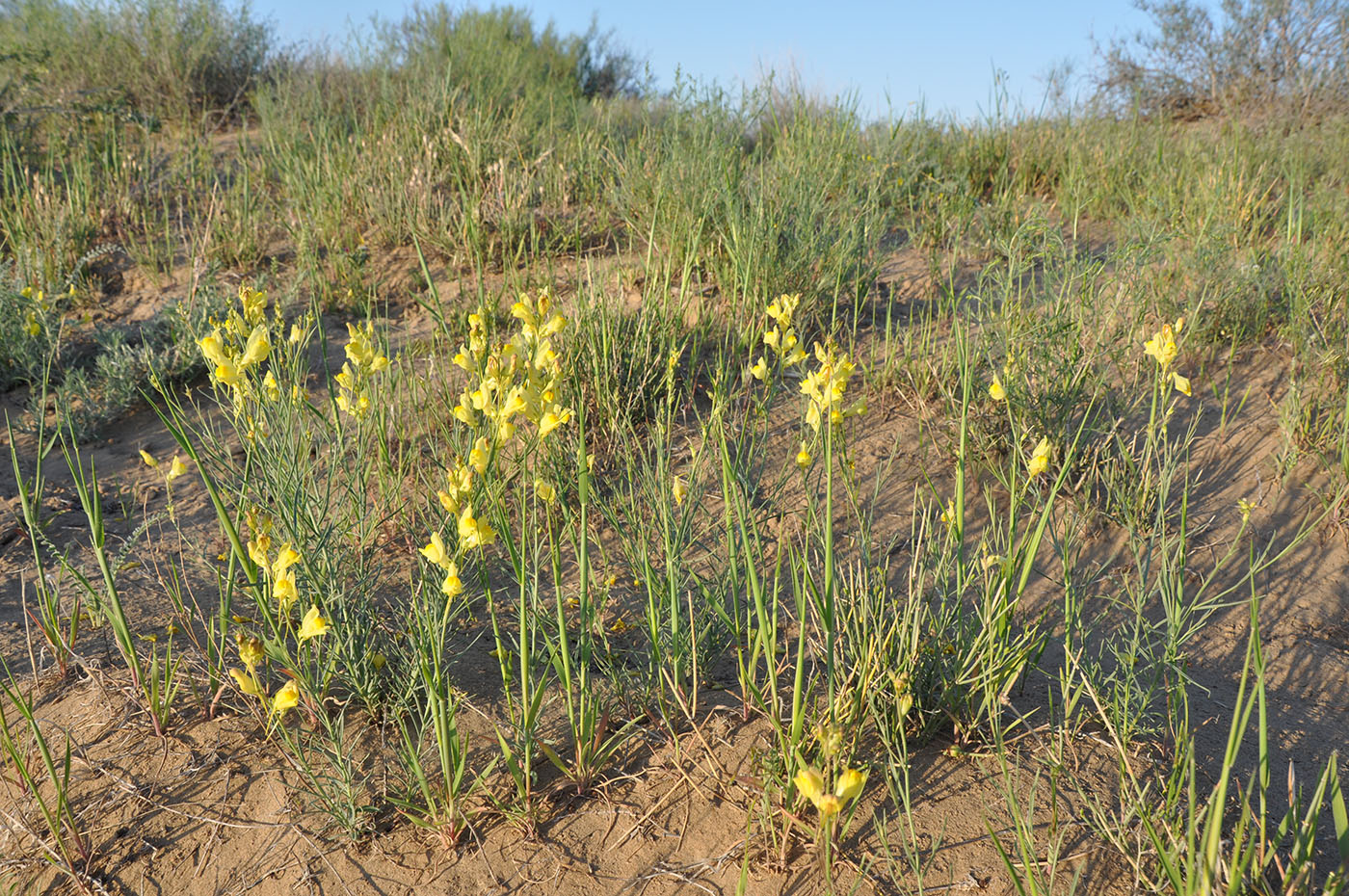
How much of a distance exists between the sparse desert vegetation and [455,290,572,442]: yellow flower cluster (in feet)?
0.03

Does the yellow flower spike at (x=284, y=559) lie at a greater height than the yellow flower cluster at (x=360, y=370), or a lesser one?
lesser

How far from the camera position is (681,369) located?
3.07 m

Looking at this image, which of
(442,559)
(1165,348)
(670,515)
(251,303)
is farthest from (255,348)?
(1165,348)

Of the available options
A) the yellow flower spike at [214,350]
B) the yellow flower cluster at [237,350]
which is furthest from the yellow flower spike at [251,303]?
the yellow flower spike at [214,350]

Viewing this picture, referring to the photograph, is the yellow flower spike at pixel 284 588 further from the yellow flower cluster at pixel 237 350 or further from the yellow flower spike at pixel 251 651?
the yellow flower cluster at pixel 237 350

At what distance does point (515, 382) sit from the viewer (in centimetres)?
158

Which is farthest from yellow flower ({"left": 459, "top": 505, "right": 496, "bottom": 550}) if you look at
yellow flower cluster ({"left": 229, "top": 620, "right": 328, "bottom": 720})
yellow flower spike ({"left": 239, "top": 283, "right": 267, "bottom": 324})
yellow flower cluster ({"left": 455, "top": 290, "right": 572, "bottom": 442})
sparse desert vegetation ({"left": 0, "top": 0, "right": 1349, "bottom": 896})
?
yellow flower spike ({"left": 239, "top": 283, "right": 267, "bottom": 324})

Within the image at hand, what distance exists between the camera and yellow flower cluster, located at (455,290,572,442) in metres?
1.33

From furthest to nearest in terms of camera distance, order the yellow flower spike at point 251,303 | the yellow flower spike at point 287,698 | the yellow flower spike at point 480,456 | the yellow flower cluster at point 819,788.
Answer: the yellow flower spike at point 251,303, the yellow flower spike at point 287,698, the yellow flower spike at point 480,456, the yellow flower cluster at point 819,788

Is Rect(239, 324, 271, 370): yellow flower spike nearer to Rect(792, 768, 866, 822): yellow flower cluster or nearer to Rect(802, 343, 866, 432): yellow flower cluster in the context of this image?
Rect(802, 343, 866, 432): yellow flower cluster

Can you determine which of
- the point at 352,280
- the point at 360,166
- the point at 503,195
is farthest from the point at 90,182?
the point at 503,195

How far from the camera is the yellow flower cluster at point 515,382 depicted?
1326mm

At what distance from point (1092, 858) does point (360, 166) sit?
4282mm

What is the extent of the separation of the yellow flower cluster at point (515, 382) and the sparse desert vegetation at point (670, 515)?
0.01 m
